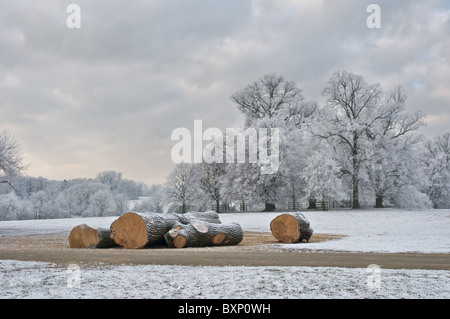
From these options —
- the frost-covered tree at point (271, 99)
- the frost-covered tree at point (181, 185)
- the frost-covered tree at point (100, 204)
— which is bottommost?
the frost-covered tree at point (100, 204)

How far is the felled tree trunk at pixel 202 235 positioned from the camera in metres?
16.6

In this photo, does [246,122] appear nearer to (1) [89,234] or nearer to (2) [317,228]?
(2) [317,228]

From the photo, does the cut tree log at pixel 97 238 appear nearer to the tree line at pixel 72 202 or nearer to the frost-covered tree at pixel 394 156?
the frost-covered tree at pixel 394 156

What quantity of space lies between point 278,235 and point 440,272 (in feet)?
38.4

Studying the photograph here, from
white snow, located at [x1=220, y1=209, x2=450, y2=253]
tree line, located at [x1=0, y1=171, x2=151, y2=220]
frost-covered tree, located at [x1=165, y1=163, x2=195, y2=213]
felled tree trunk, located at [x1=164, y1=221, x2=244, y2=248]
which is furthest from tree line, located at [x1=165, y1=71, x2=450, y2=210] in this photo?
tree line, located at [x1=0, y1=171, x2=151, y2=220]

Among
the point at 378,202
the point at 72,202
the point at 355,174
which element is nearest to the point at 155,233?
the point at 355,174

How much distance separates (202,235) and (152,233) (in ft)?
7.05

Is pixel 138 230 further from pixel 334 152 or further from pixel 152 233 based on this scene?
pixel 334 152

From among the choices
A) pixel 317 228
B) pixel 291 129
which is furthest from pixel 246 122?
pixel 317 228

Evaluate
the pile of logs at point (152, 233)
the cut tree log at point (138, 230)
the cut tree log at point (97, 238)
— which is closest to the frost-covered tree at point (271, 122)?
the pile of logs at point (152, 233)

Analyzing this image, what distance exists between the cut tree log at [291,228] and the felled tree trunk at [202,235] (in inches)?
88.6

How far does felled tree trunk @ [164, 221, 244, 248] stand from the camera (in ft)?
54.5

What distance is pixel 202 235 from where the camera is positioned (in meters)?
17.2

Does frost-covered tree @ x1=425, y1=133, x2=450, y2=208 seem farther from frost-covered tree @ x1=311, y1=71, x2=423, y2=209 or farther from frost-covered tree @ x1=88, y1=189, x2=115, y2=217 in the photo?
frost-covered tree @ x1=88, y1=189, x2=115, y2=217
